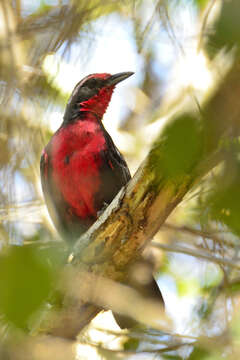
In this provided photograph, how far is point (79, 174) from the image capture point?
12.6 ft

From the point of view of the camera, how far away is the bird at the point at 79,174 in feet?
12.6

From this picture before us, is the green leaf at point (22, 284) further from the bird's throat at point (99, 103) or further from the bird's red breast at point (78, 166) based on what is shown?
the bird's throat at point (99, 103)

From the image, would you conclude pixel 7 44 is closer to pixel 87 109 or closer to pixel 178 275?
pixel 87 109

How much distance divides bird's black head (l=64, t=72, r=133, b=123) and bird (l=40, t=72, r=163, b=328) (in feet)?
1.00

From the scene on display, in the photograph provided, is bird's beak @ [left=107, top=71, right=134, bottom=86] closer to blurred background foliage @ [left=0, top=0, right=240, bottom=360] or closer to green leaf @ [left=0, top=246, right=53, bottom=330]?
blurred background foliage @ [left=0, top=0, right=240, bottom=360]

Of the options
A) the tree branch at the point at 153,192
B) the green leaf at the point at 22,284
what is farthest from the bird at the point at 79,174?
the green leaf at the point at 22,284

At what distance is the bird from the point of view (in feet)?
12.6

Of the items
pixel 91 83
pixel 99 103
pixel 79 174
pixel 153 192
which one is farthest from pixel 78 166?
pixel 153 192

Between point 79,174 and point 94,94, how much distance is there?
3.22 feet

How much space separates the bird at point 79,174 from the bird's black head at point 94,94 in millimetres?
304

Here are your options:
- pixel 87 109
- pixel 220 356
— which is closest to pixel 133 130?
pixel 87 109

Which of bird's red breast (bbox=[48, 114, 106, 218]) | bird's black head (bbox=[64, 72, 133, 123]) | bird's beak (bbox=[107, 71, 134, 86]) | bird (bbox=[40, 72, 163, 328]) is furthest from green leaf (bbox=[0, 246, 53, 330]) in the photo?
bird's beak (bbox=[107, 71, 134, 86])

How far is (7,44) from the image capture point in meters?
2.19

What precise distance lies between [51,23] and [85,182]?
1.58 meters
